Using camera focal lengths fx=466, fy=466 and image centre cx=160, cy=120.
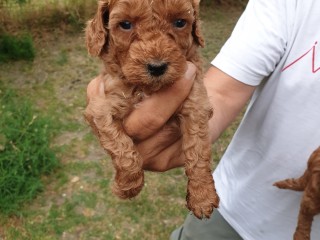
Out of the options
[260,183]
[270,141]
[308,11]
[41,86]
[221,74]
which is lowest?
[41,86]

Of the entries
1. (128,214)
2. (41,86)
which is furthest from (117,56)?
(41,86)

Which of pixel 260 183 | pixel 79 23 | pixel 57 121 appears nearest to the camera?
pixel 260 183

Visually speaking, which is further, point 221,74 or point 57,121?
point 57,121

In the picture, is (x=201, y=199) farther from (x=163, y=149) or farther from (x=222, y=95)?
(x=222, y=95)

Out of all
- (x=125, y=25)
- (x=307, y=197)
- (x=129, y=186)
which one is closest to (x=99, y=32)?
(x=125, y=25)

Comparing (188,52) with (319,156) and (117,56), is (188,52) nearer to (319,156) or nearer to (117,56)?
(117,56)

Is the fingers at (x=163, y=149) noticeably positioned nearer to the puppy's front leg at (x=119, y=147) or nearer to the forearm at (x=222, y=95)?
the puppy's front leg at (x=119, y=147)
